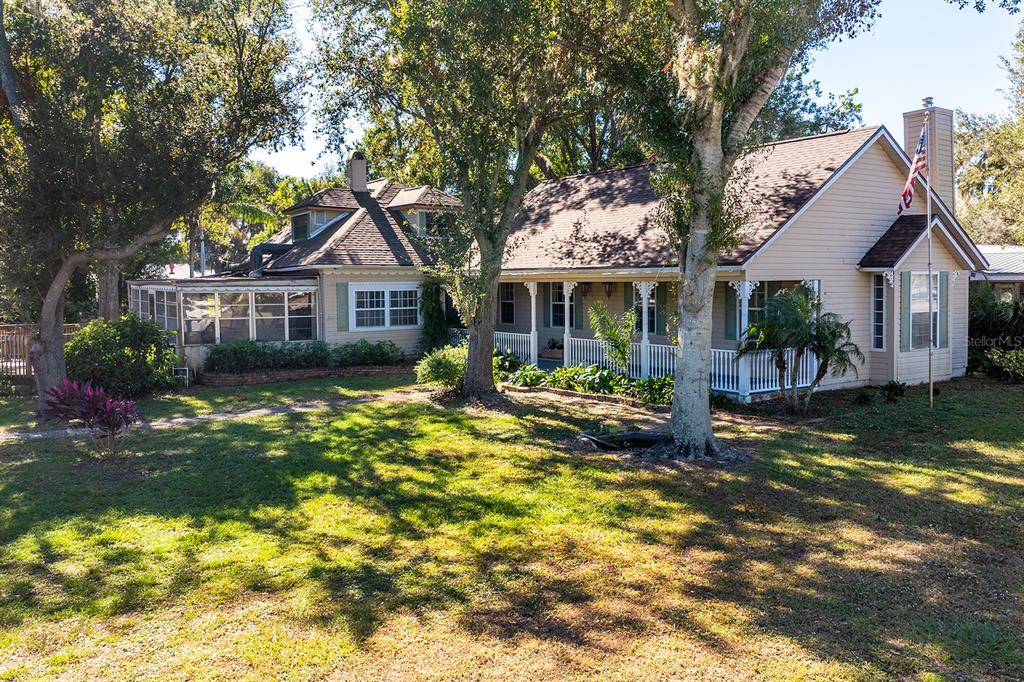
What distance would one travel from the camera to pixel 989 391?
675 inches

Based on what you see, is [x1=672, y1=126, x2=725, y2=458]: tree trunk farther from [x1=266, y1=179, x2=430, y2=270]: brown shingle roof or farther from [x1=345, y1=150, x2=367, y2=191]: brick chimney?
[x1=345, y1=150, x2=367, y2=191]: brick chimney

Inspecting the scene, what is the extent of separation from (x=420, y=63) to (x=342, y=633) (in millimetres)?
12318

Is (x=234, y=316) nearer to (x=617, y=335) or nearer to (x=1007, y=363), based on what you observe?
(x=617, y=335)

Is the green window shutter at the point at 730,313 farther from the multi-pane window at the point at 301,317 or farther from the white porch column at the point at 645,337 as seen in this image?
the multi-pane window at the point at 301,317

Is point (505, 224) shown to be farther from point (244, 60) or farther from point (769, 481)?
point (769, 481)

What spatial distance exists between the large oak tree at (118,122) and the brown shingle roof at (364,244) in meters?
5.72

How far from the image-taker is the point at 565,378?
60.5ft

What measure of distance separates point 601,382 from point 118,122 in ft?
39.5

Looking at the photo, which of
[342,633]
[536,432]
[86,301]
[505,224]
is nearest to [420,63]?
[505,224]

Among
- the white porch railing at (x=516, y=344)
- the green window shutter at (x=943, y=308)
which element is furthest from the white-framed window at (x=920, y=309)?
the white porch railing at (x=516, y=344)

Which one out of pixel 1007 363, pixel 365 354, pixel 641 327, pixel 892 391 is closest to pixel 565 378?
pixel 641 327

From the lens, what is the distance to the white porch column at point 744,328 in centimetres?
1525

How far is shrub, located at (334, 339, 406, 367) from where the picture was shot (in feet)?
71.6

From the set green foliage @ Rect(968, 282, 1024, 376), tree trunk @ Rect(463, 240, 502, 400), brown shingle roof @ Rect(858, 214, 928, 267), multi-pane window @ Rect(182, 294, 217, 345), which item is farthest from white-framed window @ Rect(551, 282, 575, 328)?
green foliage @ Rect(968, 282, 1024, 376)
